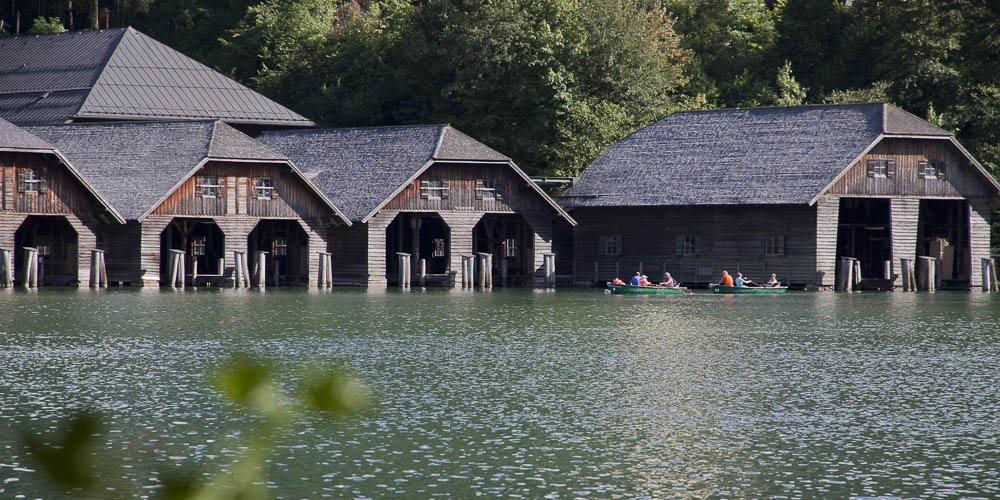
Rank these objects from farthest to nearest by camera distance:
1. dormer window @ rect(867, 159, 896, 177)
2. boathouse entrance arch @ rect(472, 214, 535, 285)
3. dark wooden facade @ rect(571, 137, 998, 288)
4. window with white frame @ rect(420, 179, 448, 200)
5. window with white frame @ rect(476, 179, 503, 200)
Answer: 1. boathouse entrance arch @ rect(472, 214, 535, 285)
2. window with white frame @ rect(476, 179, 503, 200)
3. window with white frame @ rect(420, 179, 448, 200)
4. dormer window @ rect(867, 159, 896, 177)
5. dark wooden facade @ rect(571, 137, 998, 288)

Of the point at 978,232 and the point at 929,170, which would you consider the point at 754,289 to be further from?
the point at 978,232

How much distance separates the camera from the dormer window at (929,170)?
60875mm

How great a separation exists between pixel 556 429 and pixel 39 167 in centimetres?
4275

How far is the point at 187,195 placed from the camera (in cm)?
5897


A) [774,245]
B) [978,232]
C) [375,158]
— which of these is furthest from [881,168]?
[375,158]

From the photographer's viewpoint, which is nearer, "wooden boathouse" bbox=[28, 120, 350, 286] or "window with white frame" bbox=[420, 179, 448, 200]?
"wooden boathouse" bbox=[28, 120, 350, 286]

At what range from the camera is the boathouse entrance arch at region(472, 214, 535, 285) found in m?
67.2

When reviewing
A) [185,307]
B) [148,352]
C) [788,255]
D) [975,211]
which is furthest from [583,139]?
[148,352]

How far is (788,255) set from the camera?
6047 centimetres

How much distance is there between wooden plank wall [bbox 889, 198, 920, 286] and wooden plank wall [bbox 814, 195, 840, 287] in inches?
107

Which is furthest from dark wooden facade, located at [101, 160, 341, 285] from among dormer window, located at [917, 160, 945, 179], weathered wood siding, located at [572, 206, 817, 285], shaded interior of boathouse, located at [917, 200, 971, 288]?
shaded interior of boathouse, located at [917, 200, 971, 288]

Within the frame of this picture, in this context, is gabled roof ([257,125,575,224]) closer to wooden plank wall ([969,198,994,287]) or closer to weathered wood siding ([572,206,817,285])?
weathered wood siding ([572,206,817,285])

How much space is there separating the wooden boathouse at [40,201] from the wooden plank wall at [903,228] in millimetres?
33163

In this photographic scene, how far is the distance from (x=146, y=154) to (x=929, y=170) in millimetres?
34758
